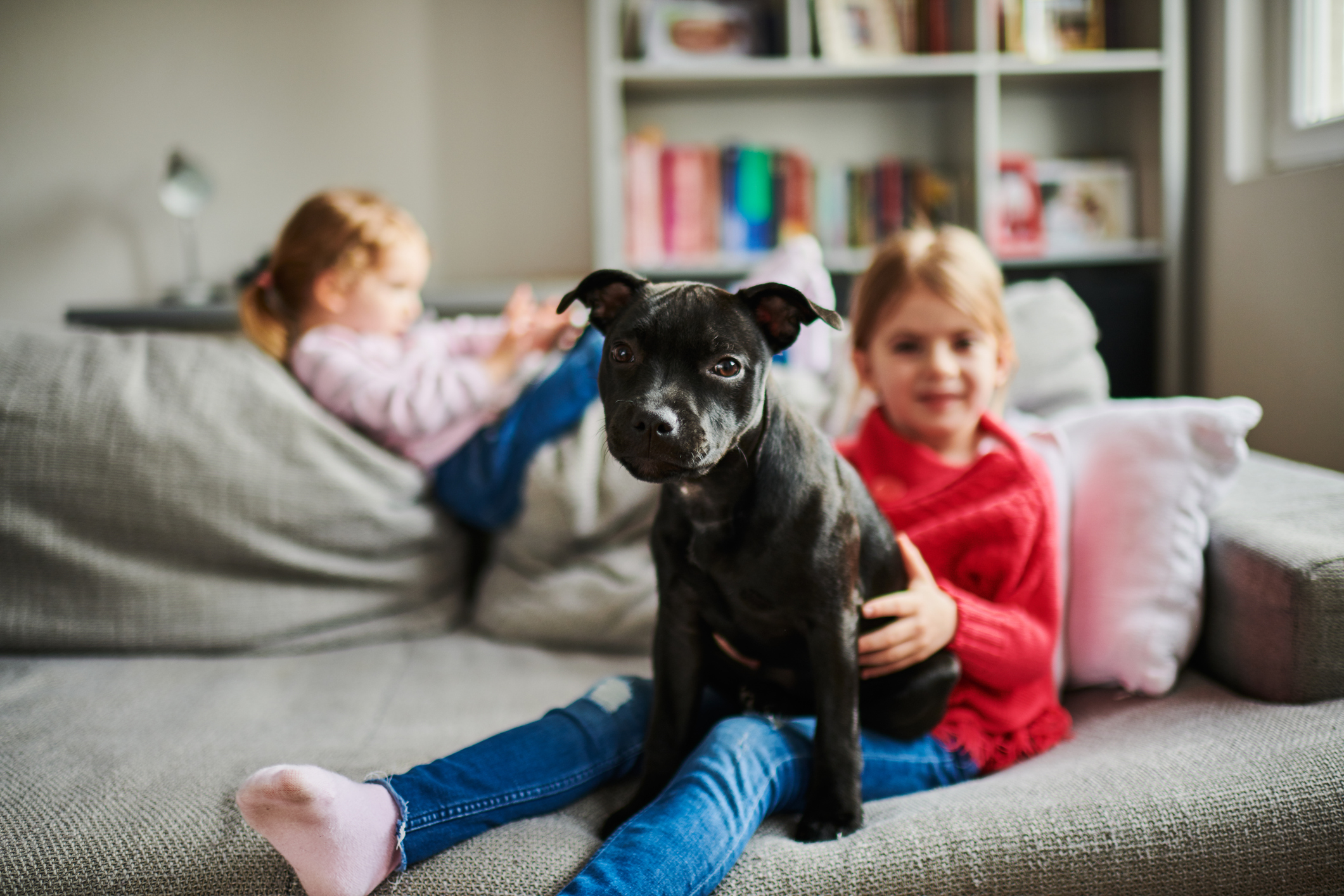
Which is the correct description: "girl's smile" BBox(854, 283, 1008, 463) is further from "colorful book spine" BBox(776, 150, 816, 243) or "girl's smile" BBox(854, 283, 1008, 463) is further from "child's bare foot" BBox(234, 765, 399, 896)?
"colorful book spine" BBox(776, 150, 816, 243)

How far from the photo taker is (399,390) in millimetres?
1635

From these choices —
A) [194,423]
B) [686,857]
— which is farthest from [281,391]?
[686,857]

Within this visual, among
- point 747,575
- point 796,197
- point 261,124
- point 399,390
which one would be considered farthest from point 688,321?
point 261,124

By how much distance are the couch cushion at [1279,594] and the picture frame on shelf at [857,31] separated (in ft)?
5.66

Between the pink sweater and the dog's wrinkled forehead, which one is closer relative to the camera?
the dog's wrinkled forehead

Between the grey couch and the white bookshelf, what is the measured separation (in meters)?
1.23

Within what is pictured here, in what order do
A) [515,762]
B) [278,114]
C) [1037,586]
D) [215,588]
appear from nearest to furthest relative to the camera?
1. [515,762]
2. [1037,586]
3. [215,588]
4. [278,114]

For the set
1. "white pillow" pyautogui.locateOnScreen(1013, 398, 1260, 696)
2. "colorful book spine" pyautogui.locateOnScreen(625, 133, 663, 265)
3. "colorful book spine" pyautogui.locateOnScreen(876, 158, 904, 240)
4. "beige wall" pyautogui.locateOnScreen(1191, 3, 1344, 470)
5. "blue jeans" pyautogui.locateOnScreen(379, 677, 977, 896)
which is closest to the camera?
"blue jeans" pyautogui.locateOnScreen(379, 677, 977, 896)

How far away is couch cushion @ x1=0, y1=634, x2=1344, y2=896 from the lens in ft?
3.13

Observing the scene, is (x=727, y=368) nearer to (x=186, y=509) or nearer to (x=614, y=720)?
(x=614, y=720)

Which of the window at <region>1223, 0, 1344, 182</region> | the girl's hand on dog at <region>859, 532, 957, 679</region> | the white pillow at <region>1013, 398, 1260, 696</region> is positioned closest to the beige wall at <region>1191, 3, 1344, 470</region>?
the window at <region>1223, 0, 1344, 182</region>

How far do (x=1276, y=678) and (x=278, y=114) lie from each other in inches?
118

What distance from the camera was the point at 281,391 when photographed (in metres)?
1.63

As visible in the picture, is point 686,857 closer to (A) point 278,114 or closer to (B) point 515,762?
(B) point 515,762
